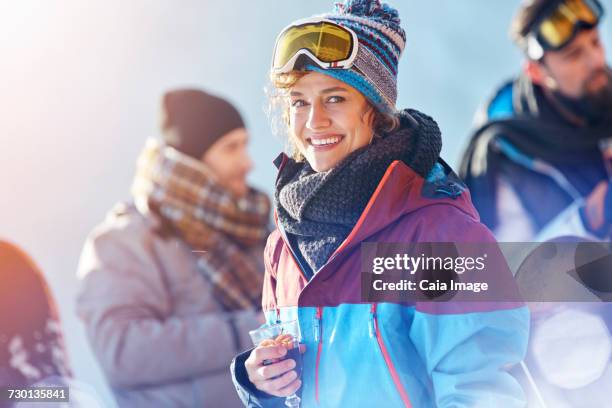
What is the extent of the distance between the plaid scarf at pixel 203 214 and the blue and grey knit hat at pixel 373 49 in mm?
1189

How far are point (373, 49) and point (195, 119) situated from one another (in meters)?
1.26

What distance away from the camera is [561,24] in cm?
255

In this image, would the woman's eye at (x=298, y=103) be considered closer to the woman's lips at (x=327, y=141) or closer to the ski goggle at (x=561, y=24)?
the woman's lips at (x=327, y=141)

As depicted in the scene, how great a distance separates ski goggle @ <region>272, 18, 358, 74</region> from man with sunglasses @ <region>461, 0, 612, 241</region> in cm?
152

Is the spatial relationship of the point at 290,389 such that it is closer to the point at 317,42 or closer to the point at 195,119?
the point at 317,42

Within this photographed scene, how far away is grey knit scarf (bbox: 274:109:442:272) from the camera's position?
1.06m

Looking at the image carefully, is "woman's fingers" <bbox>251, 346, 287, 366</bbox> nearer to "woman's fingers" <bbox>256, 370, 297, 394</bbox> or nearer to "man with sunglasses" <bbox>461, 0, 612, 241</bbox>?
"woman's fingers" <bbox>256, 370, 297, 394</bbox>

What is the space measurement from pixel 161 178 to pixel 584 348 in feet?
4.27

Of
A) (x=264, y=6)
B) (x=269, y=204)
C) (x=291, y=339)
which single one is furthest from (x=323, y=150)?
(x=269, y=204)

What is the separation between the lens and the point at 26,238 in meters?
2.22

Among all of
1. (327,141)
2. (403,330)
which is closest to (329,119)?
(327,141)

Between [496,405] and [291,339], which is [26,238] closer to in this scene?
[291,339]

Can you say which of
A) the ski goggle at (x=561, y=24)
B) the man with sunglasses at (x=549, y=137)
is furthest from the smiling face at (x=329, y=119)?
Answer: the ski goggle at (x=561, y=24)

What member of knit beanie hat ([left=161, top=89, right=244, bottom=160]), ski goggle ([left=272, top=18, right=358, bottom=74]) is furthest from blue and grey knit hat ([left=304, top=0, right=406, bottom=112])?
knit beanie hat ([left=161, top=89, right=244, bottom=160])
